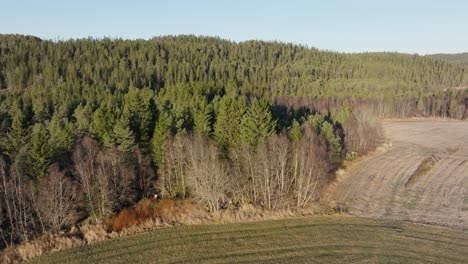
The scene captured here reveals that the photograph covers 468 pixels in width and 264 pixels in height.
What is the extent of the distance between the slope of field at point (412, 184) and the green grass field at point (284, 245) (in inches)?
249

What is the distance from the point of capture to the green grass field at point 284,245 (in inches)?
1108

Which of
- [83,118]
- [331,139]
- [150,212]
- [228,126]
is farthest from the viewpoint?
[83,118]

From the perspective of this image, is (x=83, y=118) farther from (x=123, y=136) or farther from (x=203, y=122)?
(x=203, y=122)

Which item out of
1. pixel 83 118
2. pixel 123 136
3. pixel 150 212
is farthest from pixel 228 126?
pixel 83 118

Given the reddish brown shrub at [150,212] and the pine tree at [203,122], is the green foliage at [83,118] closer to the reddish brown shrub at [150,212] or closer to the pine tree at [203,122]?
the pine tree at [203,122]

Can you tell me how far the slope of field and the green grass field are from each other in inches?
249

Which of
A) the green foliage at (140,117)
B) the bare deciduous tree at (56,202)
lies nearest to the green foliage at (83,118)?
the green foliage at (140,117)

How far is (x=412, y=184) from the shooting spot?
54.3 m

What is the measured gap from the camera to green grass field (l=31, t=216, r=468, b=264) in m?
28.1

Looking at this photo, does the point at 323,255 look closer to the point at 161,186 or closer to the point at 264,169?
the point at 264,169

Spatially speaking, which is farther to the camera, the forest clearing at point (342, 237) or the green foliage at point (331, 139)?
the green foliage at point (331, 139)

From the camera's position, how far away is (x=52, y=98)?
95.3 metres

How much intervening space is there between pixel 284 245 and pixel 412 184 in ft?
105

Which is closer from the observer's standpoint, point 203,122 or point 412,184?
point 203,122
